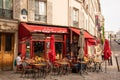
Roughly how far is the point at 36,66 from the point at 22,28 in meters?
4.62

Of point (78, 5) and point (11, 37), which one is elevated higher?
point (78, 5)

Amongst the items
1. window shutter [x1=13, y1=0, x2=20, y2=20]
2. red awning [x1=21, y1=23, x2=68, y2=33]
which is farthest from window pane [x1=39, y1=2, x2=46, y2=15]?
window shutter [x1=13, y1=0, x2=20, y2=20]

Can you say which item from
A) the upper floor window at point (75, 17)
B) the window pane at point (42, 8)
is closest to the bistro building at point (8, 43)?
the window pane at point (42, 8)

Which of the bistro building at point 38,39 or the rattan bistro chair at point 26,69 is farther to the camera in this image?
the bistro building at point 38,39

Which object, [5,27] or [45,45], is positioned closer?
[5,27]

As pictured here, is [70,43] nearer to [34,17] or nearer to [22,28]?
[34,17]

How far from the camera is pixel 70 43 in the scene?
28.2 meters

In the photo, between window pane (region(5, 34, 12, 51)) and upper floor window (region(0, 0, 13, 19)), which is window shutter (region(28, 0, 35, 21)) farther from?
window pane (region(5, 34, 12, 51))

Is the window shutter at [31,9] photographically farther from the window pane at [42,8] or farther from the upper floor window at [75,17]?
the upper floor window at [75,17]

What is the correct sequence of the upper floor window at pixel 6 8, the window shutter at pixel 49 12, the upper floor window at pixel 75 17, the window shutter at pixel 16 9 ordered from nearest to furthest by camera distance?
the upper floor window at pixel 6 8 < the window shutter at pixel 16 9 < the window shutter at pixel 49 12 < the upper floor window at pixel 75 17

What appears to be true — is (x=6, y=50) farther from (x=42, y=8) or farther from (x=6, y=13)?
(x=42, y=8)

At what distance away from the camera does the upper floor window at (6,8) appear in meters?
21.5

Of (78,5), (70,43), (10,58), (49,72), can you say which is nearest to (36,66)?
(49,72)

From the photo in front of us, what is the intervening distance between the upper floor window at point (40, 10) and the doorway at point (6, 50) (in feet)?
11.6
